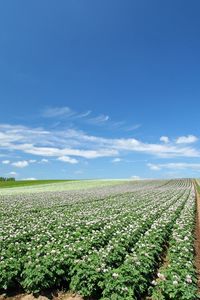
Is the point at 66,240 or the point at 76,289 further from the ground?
the point at 66,240

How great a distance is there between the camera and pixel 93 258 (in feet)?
35.8

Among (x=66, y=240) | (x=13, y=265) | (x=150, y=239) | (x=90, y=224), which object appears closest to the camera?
(x=13, y=265)

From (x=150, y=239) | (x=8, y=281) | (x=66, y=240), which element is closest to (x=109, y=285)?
(x=8, y=281)

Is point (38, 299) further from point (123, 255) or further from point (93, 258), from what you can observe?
point (123, 255)

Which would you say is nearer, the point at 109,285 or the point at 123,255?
the point at 109,285

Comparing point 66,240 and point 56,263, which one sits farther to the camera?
point 66,240

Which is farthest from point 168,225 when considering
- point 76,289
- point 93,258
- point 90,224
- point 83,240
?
point 76,289

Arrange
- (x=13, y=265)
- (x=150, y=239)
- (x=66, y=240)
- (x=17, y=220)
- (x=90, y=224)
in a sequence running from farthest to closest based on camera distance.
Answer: (x=17, y=220) < (x=90, y=224) < (x=150, y=239) < (x=66, y=240) < (x=13, y=265)

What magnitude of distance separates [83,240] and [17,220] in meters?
8.37

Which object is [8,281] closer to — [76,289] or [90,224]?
[76,289]

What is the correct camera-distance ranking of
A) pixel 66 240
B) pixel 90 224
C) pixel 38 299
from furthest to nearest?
1. pixel 90 224
2. pixel 66 240
3. pixel 38 299

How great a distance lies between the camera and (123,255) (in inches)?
499

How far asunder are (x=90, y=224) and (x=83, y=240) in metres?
4.03

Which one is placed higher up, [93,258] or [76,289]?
[93,258]
